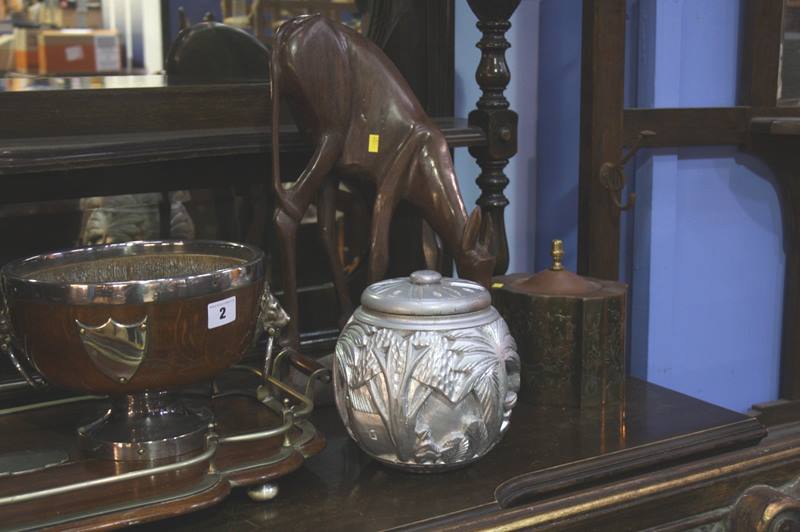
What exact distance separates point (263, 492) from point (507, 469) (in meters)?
0.24

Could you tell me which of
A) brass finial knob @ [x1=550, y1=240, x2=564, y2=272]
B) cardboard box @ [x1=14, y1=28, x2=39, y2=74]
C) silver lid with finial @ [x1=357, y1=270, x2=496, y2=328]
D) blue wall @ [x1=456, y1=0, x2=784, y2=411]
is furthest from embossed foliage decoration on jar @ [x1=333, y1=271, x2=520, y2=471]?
blue wall @ [x1=456, y1=0, x2=784, y2=411]

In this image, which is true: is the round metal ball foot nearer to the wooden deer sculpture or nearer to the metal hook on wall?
the wooden deer sculpture

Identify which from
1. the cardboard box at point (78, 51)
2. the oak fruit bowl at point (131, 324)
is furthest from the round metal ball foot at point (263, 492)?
the cardboard box at point (78, 51)

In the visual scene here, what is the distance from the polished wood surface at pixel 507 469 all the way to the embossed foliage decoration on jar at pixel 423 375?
0.10ft

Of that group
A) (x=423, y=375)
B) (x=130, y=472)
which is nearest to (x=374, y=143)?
(x=423, y=375)

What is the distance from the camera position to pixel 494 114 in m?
1.28

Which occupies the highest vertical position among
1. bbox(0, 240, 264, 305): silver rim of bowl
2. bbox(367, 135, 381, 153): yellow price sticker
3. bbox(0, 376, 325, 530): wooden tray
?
bbox(367, 135, 381, 153): yellow price sticker

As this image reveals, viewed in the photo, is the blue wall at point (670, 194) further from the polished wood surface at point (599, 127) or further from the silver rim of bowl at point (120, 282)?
the silver rim of bowl at point (120, 282)

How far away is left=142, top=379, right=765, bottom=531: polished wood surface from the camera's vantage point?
0.87 m

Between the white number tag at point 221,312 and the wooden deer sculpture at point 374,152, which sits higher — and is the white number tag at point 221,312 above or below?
below

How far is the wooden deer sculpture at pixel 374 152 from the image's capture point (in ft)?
3.65

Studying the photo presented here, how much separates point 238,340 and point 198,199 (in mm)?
351

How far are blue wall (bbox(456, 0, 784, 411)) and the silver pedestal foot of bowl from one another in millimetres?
696

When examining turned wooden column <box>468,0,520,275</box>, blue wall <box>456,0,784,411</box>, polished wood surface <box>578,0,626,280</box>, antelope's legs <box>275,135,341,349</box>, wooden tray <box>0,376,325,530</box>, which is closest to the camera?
wooden tray <box>0,376,325,530</box>
